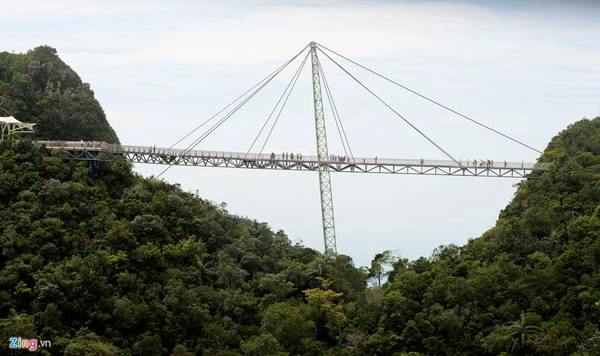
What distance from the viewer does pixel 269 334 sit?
137 ft

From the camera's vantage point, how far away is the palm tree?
40031 millimetres

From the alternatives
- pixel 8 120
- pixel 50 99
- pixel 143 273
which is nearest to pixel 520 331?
pixel 143 273

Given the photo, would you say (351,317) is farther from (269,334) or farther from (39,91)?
(39,91)

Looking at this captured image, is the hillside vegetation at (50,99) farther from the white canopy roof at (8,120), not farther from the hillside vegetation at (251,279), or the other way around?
the hillside vegetation at (251,279)

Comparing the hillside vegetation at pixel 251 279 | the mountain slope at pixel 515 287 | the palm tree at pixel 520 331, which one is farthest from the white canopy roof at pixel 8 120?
the palm tree at pixel 520 331

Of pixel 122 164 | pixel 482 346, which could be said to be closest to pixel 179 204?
pixel 122 164

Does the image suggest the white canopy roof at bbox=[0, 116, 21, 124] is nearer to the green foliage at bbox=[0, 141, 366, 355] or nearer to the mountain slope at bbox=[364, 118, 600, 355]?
the green foliage at bbox=[0, 141, 366, 355]

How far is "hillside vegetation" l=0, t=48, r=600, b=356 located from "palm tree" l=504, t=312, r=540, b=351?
0.13 feet

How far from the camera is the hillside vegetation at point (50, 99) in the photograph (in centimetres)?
5009

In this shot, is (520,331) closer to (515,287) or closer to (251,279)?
(515,287)

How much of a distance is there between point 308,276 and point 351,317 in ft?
10.6

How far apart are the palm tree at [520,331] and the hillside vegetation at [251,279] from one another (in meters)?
0.04

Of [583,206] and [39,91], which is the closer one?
[583,206]

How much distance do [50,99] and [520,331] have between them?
19.6m
